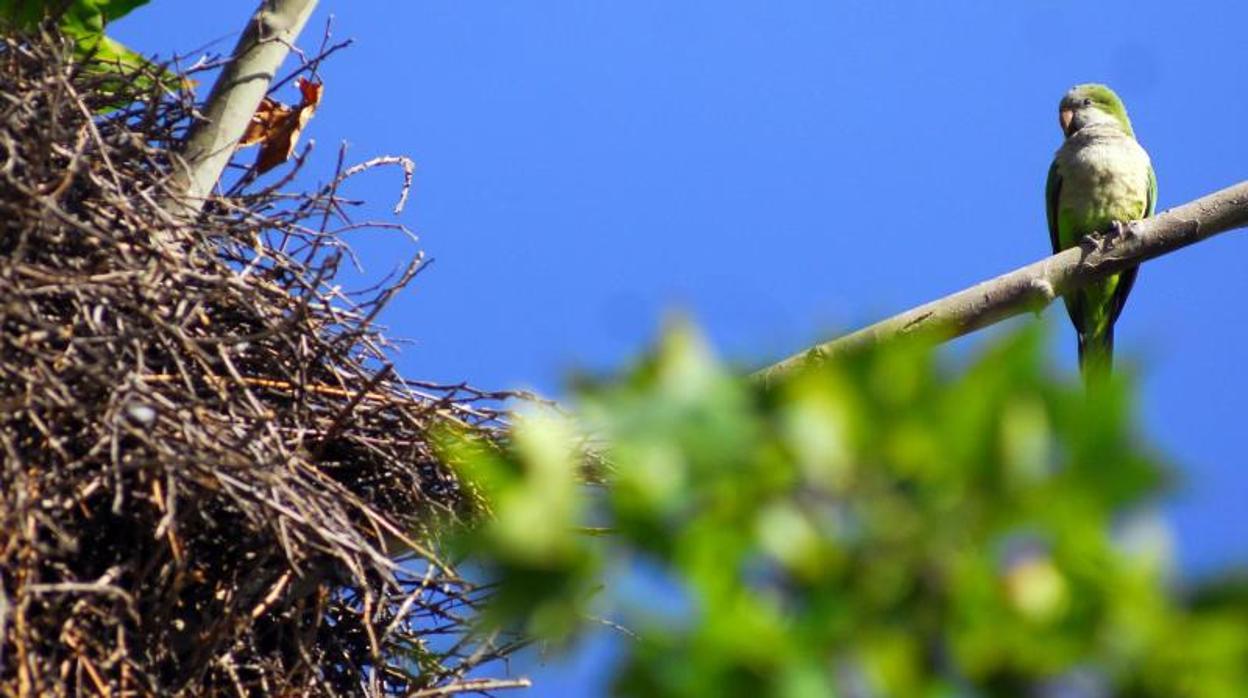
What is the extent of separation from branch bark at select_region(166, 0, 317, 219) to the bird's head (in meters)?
4.16

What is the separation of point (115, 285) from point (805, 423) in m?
2.07

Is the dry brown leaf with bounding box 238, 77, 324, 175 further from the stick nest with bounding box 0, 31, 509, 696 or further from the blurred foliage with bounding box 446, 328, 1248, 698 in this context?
the blurred foliage with bounding box 446, 328, 1248, 698

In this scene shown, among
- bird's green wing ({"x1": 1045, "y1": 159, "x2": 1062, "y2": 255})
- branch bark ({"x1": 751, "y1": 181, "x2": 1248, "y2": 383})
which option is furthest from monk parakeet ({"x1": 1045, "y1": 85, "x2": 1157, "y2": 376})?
branch bark ({"x1": 751, "y1": 181, "x2": 1248, "y2": 383})

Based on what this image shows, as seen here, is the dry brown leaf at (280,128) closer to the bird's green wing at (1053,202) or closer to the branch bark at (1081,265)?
the branch bark at (1081,265)

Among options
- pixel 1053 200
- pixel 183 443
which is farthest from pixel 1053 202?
pixel 183 443

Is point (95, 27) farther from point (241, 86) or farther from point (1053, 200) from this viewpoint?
point (1053, 200)

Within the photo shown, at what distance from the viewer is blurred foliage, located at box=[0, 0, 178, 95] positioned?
3.66m

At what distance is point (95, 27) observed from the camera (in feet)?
12.4

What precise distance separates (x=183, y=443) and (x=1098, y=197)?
4251 millimetres

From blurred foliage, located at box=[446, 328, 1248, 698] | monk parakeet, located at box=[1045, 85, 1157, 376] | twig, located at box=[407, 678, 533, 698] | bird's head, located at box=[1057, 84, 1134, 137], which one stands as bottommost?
blurred foliage, located at box=[446, 328, 1248, 698]

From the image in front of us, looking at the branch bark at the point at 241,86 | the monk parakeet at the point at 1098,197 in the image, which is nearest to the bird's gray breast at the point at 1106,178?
the monk parakeet at the point at 1098,197

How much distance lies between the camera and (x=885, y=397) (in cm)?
131

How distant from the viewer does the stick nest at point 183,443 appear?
2865mm

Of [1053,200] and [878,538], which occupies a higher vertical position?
[1053,200]
